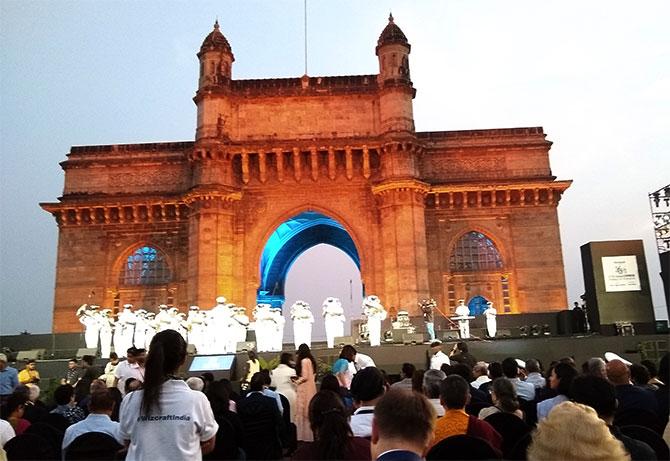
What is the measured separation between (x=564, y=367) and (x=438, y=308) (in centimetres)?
2266

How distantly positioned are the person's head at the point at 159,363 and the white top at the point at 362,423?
66.8 inches

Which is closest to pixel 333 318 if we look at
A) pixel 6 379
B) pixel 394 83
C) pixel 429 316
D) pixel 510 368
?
pixel 429 316

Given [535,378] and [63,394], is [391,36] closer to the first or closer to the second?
[535,378]

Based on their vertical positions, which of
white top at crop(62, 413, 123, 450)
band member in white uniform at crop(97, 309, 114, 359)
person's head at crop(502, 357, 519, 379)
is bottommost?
white top at crop(62, 413, 123, 450)

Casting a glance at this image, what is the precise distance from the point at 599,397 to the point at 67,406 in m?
6.47

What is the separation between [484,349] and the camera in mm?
19219

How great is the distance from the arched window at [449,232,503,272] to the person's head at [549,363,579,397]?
2320 cm

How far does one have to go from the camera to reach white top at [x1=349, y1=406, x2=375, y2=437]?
4902 millimetres

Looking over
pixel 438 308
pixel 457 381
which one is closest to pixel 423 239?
pixel 438 308

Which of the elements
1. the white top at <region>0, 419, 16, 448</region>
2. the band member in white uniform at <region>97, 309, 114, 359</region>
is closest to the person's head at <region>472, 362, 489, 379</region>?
the white top at <region>0, 419, 16, 448</region>

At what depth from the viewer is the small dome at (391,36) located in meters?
30.4

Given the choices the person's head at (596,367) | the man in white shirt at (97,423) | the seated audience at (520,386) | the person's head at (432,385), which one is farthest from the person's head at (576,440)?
the seated audience at (520,386)

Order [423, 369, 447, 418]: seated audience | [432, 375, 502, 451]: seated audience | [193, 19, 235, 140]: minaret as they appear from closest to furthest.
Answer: [432, 375, 502, 451]: seated audience < [423, 369, 447, 418]: seated audience < [193, 19, 235, 140]: minaret

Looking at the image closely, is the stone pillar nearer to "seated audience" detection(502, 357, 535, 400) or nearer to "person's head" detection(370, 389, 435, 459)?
"seated audience" detection(502, 357, 535, 400)
